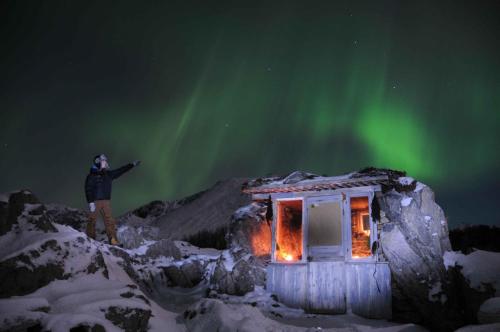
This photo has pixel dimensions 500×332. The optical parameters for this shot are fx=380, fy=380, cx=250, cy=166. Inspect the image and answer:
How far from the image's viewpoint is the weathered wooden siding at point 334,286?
15.0 meters

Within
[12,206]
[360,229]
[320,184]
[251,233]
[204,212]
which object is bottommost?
[251,233]

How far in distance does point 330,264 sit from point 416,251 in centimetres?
349

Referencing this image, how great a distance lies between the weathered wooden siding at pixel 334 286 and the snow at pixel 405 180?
3.61 m

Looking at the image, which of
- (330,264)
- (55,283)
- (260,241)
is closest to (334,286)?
(330,264)

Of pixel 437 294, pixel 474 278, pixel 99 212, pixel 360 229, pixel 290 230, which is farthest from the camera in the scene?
pixel 290 230

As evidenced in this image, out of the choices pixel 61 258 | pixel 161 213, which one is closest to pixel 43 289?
pixel 61 258

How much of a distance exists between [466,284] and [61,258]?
12.7m

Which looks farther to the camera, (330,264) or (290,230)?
(290,230)

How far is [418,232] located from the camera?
1528 centimetres

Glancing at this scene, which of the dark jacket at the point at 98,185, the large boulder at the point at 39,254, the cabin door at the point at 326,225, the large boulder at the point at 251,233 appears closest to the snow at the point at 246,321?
the large boulder at the point at 39,254

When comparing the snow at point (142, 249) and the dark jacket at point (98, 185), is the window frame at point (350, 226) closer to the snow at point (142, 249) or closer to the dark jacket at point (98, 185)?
the dark jacket at point (98, 185)

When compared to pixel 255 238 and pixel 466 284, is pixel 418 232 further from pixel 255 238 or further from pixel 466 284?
pixel 255 238

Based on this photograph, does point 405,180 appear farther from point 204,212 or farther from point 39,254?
point 204,212

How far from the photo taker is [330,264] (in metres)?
16.3
